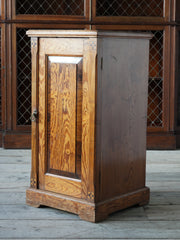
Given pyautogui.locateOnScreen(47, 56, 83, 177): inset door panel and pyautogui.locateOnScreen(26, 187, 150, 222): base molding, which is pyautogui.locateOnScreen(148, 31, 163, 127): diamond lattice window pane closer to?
pyautogui.locateOnScreen(26, 187, 150, 222): base molding

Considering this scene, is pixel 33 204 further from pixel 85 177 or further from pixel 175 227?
pixel 175 227

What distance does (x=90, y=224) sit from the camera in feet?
7.50

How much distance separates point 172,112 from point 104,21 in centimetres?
106

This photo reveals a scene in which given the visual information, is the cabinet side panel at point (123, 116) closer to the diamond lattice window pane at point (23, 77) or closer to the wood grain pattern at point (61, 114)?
the wood grain pattern at point (61, 114)

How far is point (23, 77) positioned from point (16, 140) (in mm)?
604

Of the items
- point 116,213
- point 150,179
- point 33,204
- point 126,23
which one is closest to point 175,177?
point 150,179

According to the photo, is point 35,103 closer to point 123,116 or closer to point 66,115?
point 66,115

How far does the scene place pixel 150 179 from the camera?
3188 mm

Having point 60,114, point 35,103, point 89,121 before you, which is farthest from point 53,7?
point 89,121

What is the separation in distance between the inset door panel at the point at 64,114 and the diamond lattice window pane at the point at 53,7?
2.05 meters

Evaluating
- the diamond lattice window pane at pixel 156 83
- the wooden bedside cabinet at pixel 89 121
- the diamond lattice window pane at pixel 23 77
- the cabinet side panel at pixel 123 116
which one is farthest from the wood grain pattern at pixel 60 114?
the diamond lattice window pane at pixel 156 83

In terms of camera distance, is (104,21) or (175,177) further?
(104,21)

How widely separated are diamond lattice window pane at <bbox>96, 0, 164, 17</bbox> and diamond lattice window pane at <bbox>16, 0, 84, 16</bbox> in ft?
0.66

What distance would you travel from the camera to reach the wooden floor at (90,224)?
216 cm
